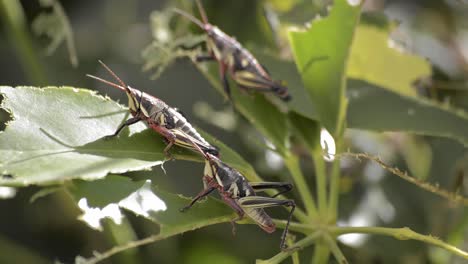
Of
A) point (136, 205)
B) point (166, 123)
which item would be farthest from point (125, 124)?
point (136, 205)

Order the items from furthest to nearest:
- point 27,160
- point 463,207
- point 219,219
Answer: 1. point 463,207
2. point 219,219
3. point 27,160

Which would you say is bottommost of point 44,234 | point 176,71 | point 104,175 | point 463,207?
point 44,234

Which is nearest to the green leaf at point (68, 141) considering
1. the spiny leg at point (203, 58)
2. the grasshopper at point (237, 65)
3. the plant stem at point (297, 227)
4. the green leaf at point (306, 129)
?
the plant stem at point (297, 227)

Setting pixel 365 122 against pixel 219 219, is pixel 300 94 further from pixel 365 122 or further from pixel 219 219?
pixel 219 219

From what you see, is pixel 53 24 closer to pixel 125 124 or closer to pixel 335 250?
pixel 125 124

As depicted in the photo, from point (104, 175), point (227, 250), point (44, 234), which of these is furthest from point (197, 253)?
point (104, 175)
